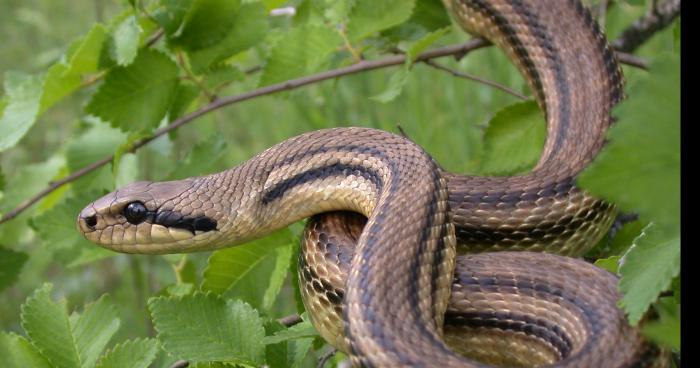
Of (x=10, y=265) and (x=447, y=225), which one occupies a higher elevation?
(x=447, y=225)

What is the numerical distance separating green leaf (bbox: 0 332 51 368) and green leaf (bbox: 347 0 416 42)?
203 centimetres

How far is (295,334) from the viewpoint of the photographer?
2836 millimetres

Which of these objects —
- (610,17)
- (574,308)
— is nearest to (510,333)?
(574,308)

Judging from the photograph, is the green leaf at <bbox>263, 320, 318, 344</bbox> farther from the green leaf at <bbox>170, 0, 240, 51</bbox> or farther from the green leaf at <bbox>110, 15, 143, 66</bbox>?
the green leaf at <bbox>170, 0, 240, 51</bbox>

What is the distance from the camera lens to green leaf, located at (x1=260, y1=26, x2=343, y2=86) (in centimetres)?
407

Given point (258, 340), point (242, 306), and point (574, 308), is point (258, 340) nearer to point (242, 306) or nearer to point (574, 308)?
point (242, 306)

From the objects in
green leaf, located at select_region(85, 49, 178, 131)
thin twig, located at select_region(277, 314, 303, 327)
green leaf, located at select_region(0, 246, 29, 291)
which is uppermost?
green leaf, located at select_region(85, 49, 178, 131)

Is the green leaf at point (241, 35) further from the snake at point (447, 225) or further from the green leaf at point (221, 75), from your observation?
the snake at point (447, 225)

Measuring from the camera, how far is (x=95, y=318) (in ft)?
10.1

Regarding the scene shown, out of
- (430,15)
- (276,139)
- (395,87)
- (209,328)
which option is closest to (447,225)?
(209,328)

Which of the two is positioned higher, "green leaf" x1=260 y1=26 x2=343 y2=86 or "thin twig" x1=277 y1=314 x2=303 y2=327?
"green leaf" x1=260 y1=26 x2=343 y2=86

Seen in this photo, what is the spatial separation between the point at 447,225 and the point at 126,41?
1742mm

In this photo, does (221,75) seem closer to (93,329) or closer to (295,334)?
(93,329)

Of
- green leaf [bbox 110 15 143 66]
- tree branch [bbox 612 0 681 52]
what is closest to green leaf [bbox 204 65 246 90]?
green leaf [bbox 110 15 143 66]
